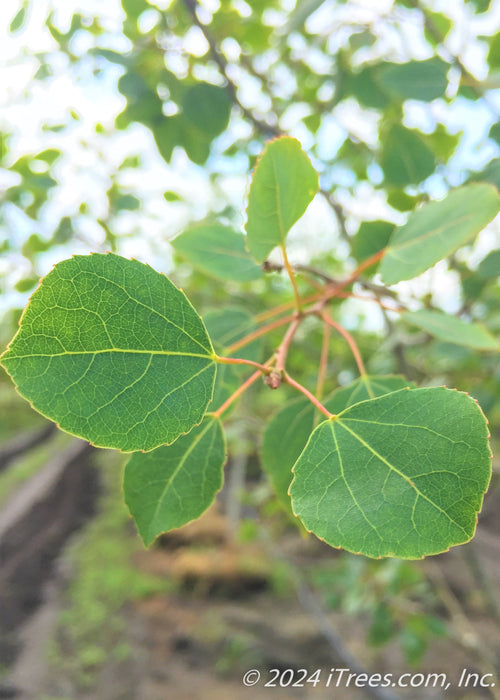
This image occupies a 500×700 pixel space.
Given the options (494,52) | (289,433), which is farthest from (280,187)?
(494,52)

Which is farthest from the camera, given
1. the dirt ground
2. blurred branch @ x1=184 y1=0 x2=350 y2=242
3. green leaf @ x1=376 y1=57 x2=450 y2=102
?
the dirt ground

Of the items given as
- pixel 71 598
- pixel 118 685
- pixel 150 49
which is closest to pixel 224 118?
pixel 150 49

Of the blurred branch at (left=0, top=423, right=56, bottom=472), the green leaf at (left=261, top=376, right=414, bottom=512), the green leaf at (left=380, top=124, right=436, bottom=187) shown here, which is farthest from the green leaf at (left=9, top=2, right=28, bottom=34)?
the blurred branch at (left=0, top=423, right=56, bottom=472)

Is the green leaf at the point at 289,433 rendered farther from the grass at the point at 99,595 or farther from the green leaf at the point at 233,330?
the grass at the point at 99,595

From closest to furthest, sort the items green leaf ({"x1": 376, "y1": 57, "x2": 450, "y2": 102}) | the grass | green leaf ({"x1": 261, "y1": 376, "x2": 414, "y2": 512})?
1. green leaf ({"x1": 261, "y1": 376, "x2": 414, "y2": 512})
2. green leaf ({"x1": 376, "y1": 57, "x2": 450, "y2": 102})
3. the grass

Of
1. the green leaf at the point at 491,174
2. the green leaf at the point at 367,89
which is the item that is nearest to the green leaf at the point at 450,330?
the green leaf at the point at 491,174

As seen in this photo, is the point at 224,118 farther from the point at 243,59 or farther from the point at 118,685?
the point at 118,685

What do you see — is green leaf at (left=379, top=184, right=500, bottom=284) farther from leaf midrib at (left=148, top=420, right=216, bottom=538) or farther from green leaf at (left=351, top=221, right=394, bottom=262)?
leaf midrib at (left=148, top=420, right=216, bottom=538)
